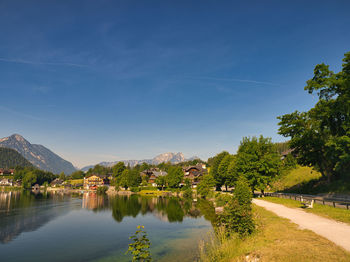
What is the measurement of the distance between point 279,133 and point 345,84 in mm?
13987

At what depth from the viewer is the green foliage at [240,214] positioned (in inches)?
717

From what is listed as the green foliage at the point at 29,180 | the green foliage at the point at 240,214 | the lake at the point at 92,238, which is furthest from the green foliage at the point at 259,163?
the green foliage at the point at 29,180

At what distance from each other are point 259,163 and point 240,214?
30.1m

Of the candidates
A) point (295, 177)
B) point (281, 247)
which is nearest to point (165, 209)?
point (295, 177)

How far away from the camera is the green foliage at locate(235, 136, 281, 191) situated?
45375 millimetres

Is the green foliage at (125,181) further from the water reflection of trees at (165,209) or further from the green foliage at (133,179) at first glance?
the water reflection of trees at (165,209)

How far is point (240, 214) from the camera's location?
18.3 meters

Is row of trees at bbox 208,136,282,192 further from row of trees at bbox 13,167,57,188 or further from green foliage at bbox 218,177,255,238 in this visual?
row of trees at bbox 13,167,57,188

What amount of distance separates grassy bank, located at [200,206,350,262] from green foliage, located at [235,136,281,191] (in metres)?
27.6

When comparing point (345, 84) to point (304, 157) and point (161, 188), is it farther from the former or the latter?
point (161, 188)

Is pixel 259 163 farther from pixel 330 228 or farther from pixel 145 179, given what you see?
pixel 145 179

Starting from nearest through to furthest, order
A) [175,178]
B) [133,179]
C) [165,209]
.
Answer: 1. [165,209]
2. [175,178]
3. [133,179]

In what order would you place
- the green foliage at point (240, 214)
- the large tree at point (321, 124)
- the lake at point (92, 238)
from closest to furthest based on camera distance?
the green foliage at point (240, 214)
the lake at point (92, 238)
the large tree at point (321, 124)

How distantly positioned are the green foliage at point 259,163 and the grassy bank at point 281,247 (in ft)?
90.5
